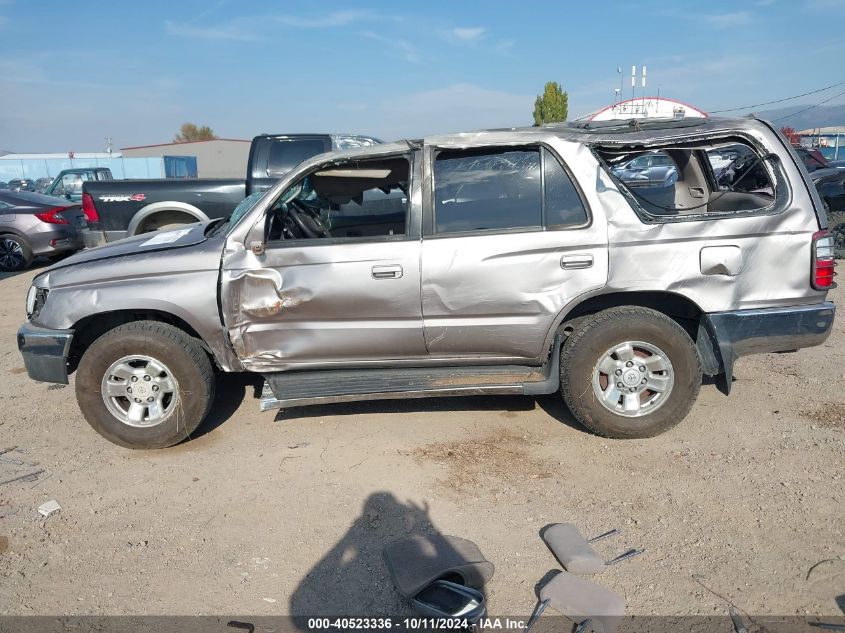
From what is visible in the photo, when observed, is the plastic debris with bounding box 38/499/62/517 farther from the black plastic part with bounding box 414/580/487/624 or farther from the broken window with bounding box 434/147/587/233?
the broken window with bounding box 434/147/587/233

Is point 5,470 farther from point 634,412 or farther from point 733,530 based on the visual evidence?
point 733,530

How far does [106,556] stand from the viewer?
3.45 metres

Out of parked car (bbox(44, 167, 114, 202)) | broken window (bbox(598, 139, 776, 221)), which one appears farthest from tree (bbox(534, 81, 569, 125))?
Result: broken window (bbox(598, 139, 776, 221))

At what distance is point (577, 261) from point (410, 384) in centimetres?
131

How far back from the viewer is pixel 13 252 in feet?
38.4

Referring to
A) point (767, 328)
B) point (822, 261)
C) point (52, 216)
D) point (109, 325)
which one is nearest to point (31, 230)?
point (52, 216)

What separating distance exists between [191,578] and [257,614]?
1.52 feet

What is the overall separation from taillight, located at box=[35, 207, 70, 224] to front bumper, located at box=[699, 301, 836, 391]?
37.0 feet

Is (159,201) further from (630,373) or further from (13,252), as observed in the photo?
(630,373)

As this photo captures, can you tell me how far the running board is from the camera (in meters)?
4.34

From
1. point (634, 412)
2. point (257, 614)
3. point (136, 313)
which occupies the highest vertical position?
point (136, 313)

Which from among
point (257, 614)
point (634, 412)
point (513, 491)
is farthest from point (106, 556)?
point (634, 412)

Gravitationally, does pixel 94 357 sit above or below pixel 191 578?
above

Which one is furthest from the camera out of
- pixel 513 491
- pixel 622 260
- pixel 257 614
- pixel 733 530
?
pixel 622 260
